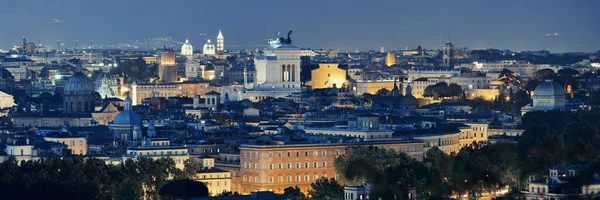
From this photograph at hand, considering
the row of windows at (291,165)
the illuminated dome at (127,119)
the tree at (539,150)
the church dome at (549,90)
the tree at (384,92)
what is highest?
the church dome at (549,90)

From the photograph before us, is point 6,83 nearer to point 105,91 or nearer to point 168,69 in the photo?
point 105,91

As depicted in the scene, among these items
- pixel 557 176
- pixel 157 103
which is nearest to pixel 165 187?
pixel 557 176

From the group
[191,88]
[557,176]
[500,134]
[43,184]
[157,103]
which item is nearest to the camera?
[557,176]

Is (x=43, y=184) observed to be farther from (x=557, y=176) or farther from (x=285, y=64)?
(x=285, y=64)

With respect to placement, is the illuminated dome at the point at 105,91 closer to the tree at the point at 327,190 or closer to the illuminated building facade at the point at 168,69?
the illuminated building facade at the point at 168,69

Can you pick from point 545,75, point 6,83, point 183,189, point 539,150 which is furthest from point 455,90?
point 183,189

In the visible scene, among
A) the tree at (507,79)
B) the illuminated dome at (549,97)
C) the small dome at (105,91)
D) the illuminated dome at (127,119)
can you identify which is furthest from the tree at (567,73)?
the illuminated dome at (127,119)
